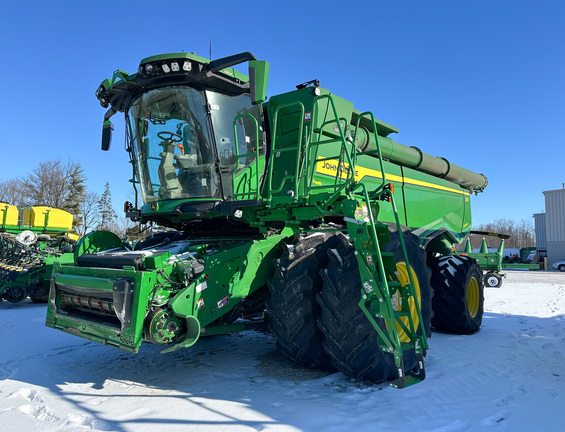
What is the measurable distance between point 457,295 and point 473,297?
82 cm

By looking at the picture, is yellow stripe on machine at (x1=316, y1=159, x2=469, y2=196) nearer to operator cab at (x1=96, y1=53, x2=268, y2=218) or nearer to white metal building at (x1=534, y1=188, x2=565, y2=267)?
operator cab at (x1=96, y1=53, x2=268, y2=218)

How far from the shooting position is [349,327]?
4.17m

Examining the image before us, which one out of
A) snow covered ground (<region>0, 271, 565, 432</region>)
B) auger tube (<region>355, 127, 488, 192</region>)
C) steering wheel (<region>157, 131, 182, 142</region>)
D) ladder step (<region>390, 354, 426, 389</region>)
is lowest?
snow covered ground (<region>0, 271, 565, 432</region>)

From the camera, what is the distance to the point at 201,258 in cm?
457

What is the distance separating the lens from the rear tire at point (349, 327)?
4.14 m

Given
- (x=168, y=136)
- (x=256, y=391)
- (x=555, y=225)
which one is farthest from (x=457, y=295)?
(x=555, y=225)

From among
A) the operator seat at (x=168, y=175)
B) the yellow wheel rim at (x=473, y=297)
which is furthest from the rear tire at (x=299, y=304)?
the yellow wheel rim at (x=473, y=297)

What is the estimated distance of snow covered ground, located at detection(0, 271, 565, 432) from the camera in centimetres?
341

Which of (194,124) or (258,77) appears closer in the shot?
(258,77)

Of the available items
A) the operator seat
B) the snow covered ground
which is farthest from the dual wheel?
the operator seat

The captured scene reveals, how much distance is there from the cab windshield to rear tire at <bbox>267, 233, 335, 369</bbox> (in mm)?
1224

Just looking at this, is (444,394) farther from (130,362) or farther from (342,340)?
(130,362)

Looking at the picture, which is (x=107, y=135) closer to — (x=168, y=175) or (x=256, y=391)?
(x=168, y=175)

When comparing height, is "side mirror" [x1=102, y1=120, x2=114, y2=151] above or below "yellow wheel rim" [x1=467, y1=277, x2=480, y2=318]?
above
